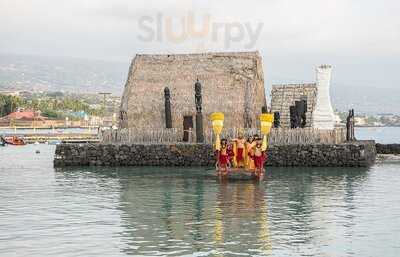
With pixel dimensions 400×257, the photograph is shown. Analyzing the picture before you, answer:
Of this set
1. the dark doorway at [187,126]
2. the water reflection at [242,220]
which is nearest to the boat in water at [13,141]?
the dark doorway at [187,126]

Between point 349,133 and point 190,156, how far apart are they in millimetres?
9982

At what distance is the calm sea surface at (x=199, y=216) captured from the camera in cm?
1759

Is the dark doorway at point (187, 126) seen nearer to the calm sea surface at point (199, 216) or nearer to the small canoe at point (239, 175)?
the calm sea surface at point (199, 216)

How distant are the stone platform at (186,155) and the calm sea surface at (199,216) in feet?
16.5

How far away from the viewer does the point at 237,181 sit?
33250 millimetres

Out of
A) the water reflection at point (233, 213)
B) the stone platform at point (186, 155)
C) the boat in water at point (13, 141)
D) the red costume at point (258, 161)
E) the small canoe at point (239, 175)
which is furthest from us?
the boat in water at point (13, 141)

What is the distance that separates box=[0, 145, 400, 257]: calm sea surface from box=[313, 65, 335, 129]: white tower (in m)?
10.2

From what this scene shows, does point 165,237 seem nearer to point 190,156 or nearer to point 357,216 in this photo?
point 357,216

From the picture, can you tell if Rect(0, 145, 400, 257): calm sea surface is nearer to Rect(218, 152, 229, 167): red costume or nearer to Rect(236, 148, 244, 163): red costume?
Rect(218, 152, 229, 167): red costume

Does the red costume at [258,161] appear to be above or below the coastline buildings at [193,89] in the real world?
below

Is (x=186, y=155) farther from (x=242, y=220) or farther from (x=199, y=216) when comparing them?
(x=242, y=220)

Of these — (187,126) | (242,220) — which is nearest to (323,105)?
(187,126)

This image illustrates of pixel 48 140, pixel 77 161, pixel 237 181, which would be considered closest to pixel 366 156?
pixel 237 181

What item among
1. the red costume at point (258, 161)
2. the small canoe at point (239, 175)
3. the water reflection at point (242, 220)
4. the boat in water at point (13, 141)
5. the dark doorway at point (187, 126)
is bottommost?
the water reflection at point (242, 220)
